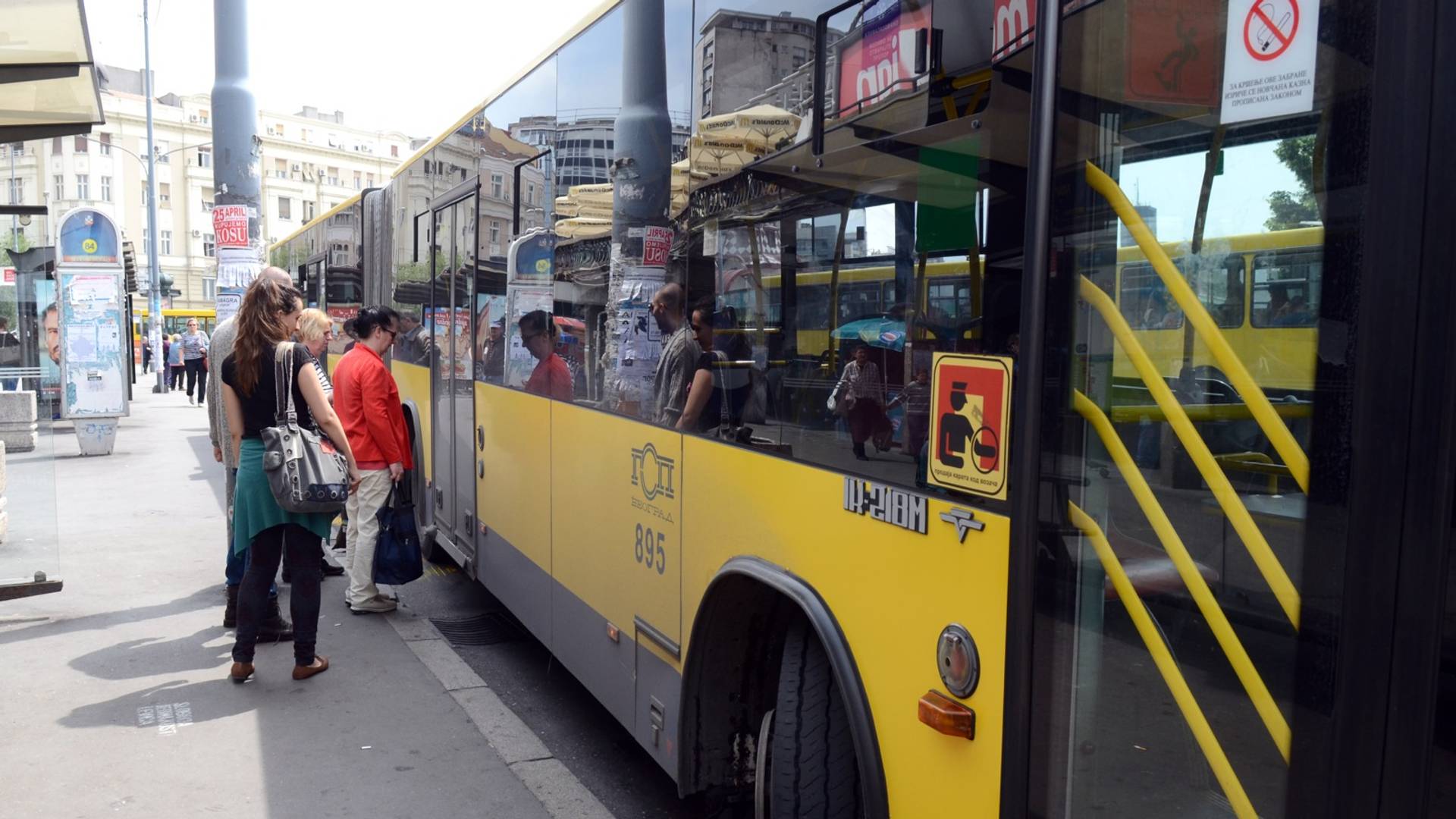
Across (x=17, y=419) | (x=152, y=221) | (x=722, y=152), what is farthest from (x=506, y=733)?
(x=152, y=221)

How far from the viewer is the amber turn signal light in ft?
7.40

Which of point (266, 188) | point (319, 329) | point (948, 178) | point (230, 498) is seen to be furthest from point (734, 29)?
point (266, 188)

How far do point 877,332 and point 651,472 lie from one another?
1.64 m

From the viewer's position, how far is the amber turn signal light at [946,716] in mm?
2256

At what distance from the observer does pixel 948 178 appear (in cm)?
235

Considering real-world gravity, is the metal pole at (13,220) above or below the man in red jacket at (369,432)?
above

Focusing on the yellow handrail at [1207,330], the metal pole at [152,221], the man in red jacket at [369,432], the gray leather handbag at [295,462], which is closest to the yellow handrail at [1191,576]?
the yellow handrail at [1207,330]

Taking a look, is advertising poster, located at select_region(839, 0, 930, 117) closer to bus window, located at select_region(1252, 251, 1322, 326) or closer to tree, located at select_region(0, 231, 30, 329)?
bus window, located at select_region(1252, 251, 1322, 326)

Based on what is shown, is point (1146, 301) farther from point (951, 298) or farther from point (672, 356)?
point (672, 356)

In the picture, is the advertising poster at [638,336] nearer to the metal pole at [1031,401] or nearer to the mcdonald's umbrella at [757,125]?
the mcdonald's umbrella at [757,125]

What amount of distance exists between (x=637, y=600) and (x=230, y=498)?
4.45 metres

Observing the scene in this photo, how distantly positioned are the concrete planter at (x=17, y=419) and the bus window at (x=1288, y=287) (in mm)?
15632

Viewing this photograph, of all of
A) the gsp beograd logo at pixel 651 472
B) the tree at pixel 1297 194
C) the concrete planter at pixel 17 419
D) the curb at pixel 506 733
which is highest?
the tree at pixel 1297 194

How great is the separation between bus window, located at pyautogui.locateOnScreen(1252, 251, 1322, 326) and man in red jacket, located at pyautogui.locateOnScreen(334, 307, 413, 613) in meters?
5.96
